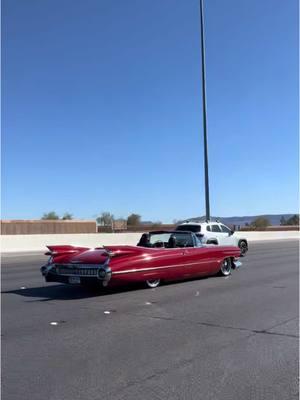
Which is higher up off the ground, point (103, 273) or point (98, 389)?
point (103, 273)

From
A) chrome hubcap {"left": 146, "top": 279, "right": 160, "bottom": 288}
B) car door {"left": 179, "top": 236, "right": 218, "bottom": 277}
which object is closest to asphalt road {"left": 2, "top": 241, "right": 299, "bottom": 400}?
chrome hubcap {"left": 146, "top": 279, "right": 160, "bottom": 288}

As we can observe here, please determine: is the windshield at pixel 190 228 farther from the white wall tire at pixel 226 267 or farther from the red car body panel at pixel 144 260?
the red car body panel at pixel 144 260

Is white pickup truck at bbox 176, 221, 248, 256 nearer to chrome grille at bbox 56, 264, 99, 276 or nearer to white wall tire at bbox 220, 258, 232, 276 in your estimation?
white wall tire at bbox 220, 258, 232, 276

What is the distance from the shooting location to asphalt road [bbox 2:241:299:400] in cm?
515

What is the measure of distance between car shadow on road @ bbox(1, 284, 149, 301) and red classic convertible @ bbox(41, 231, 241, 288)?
0.34 meters

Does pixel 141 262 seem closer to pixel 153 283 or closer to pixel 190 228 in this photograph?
pixel 153 283

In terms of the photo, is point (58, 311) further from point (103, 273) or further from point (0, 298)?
point (0, 298)

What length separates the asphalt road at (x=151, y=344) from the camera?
515 cm

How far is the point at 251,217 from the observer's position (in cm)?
8975

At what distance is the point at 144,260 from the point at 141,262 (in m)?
0.12

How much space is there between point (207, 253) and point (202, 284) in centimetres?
88

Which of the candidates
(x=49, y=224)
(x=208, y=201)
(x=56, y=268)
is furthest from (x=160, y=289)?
(x=49, y=224)

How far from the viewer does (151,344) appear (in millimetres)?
6816

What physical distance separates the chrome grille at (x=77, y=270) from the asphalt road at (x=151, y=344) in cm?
51
